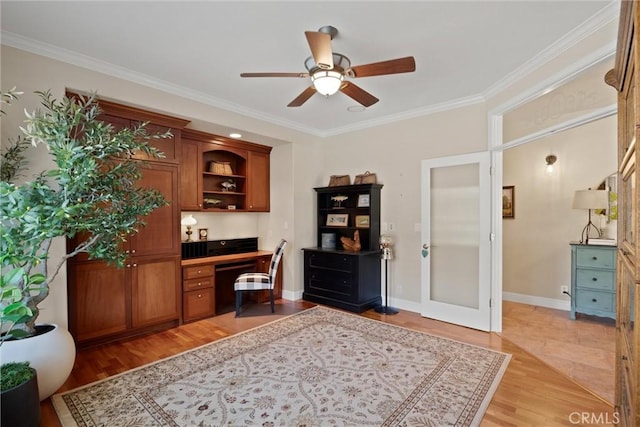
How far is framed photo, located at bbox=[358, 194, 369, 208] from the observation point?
4633mm

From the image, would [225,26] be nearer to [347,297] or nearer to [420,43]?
[420,43]

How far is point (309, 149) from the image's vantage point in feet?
16.9

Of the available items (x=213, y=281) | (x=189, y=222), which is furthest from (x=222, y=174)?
(x=213, y=281)

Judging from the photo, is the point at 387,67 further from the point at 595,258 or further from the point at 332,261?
the point at 595,258

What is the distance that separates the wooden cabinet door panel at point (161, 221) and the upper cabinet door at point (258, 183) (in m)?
1.37

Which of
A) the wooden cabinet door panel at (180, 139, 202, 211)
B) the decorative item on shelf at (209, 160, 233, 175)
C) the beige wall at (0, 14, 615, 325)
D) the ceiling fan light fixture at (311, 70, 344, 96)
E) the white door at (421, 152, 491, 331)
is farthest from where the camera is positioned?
the decorative item on shelf at (209, 160, 233, 175)

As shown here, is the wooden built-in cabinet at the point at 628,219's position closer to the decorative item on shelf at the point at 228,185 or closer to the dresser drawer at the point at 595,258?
the dresser drawer at the point at 595,258

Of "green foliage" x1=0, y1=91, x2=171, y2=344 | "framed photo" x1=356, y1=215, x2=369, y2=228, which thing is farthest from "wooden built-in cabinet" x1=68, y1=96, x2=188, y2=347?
"framed photo" x1=356, y1=215, x2=369, y2=228

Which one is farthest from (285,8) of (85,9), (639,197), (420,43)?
(639,197)

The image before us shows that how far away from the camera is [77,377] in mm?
2576

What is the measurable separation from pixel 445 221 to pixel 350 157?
1.79 m

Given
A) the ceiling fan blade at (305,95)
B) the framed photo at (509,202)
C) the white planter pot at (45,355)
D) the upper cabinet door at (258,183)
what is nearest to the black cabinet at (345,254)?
the upper cabinet door at (258,183)

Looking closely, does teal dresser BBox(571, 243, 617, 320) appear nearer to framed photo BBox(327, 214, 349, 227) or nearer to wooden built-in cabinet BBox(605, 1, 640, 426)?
wooden built-in cabinet BBox(605, 1, 640, 426)

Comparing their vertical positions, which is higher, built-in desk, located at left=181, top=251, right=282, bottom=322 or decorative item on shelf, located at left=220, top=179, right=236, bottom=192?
decorative item on shelf, located at left=220, top=179, right=236, bottom=192
